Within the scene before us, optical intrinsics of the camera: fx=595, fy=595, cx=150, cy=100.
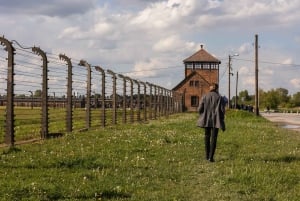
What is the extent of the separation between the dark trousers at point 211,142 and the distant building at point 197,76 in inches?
3599

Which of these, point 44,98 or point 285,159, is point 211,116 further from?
point 44,98

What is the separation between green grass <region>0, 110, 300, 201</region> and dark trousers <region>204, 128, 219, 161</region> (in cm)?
25

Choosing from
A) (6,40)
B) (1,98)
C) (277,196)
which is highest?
(6,40)

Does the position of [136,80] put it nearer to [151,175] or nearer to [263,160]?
[263,160]

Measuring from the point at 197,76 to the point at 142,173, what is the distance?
9756cm

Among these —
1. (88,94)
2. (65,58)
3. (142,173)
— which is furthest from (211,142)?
(88,94)

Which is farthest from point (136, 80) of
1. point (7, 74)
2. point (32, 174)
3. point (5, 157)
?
point (32, 174)

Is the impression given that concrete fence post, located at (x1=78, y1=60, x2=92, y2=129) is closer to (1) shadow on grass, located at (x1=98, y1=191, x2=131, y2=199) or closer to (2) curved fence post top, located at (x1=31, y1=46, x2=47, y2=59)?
(2) curved fence post top, located at (x1=31, y1=46, x2=47, y2=59)

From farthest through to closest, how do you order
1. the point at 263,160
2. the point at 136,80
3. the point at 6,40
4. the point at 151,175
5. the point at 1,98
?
the point at 136,80
the point at 1,98
the point at 6,40
the point at 263,160
the point at 151,175

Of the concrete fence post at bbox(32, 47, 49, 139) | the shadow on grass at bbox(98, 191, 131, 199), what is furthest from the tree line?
the shadow on grass at bbox(98, 191, 131, 199)

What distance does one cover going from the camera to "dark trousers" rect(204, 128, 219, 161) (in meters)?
13.2

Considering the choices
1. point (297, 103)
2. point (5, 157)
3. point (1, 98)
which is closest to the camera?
point (5, 157)

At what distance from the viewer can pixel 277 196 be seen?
8703 millimetres

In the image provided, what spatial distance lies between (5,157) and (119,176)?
9.74 feet
